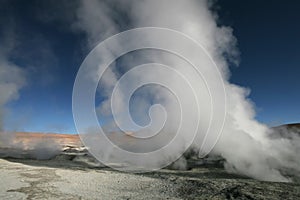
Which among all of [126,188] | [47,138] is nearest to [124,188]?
[126,188]

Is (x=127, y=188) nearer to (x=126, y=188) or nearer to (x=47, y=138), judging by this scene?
(x=126, y=188)

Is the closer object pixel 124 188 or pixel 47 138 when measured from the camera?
pixel 124 188

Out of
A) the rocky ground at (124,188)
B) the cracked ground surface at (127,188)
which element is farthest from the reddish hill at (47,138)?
the cracked ground surface at (127,188)

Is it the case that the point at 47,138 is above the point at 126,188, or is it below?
above

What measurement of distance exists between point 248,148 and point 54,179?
10.4m

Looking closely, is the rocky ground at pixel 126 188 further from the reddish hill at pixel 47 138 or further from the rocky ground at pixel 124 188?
the reddish hill at pixel 47 138

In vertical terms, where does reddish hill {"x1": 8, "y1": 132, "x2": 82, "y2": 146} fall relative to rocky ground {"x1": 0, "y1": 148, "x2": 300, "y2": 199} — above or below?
above

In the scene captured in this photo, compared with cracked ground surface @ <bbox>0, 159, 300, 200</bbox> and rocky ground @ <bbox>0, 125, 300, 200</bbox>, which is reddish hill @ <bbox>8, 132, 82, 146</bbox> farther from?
cracked ground surface @ <bbox>0, 159, 300, 200</bbox>

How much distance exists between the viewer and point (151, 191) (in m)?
9.16

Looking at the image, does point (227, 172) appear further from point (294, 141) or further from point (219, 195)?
point (219, 195)

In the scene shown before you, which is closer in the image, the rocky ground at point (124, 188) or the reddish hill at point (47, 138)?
the rocky ground at point (124, 188)

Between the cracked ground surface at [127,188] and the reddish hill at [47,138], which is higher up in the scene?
the reddish hill at [47,138]

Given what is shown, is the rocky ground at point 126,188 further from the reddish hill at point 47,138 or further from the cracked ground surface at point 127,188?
the reddish hill at point 47,138

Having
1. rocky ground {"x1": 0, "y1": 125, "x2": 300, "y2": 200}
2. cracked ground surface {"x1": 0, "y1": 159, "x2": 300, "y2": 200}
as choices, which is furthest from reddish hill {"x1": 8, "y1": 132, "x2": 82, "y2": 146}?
cracked ground surface {"x1": 0, "y1": 159, "x2": 300, "y2": 200}
